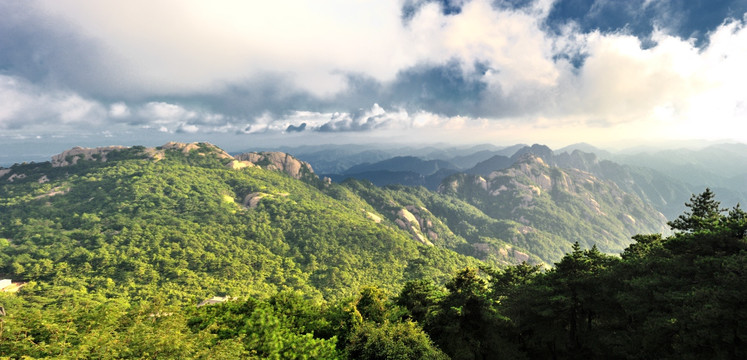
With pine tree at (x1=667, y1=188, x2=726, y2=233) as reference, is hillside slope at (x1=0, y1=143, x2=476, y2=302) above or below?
below

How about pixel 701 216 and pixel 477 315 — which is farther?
pixel 701 216

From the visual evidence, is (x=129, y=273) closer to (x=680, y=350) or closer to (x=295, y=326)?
Answer: (x=295, y=326)

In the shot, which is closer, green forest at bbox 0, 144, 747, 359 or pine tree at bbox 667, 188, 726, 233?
green forest at bbox 0, 144, 747, 359

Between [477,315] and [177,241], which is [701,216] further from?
[177,241]

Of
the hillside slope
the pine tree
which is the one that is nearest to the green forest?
the pine tree

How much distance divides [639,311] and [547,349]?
1251cm

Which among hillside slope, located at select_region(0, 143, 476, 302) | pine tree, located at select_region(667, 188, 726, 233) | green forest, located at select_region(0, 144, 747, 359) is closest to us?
green forest, located at select_region(0, 144, 747, 359)

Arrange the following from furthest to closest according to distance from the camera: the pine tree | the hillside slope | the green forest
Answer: the hillside slope, the pine tree, the green forest

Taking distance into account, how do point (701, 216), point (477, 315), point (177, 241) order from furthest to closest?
point (177, 241) < point (701, 216) < point (477, 315)

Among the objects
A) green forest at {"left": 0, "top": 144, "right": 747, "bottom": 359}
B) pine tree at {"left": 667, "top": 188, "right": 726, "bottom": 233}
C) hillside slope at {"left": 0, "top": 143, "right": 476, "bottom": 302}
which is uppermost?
pine tree at {"left": 667, "top": 188, "right": 726, "bottom": 233}

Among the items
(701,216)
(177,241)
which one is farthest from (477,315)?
(177,241)

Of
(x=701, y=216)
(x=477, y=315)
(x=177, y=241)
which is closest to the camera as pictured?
(x=477, y=315)

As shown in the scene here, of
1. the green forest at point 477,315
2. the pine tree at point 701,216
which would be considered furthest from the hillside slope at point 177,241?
the pine tree at point 701,216

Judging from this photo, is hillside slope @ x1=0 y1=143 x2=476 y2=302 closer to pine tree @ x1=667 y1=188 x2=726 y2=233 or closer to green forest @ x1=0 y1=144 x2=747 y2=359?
green forest @ x1=0 y1=144 x2=747 y2=359
